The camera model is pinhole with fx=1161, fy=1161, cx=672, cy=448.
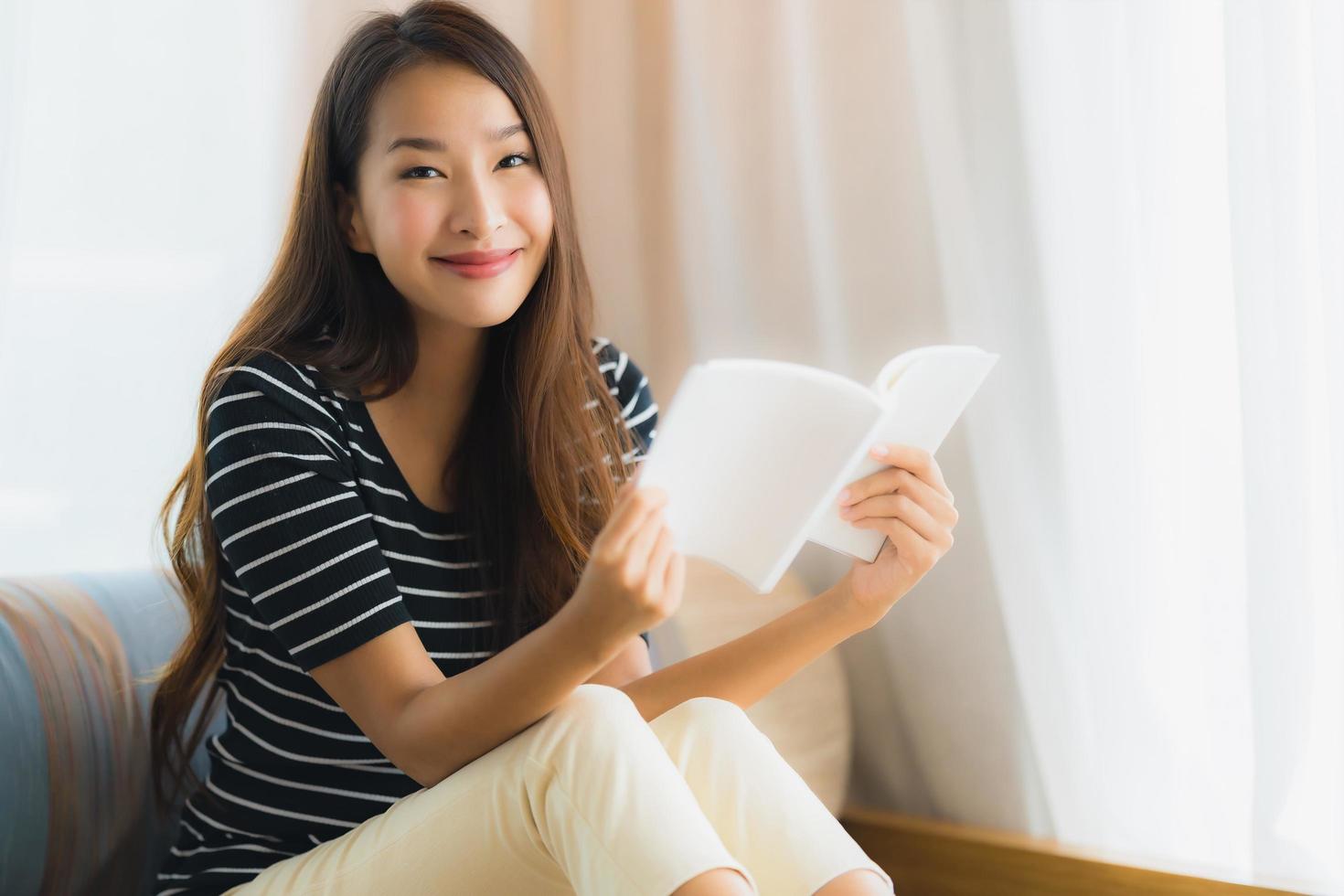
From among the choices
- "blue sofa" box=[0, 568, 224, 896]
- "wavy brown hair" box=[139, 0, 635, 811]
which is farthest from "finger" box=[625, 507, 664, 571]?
"blue sofa" box=[0, 568, 224, 896]

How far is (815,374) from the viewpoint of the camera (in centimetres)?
75

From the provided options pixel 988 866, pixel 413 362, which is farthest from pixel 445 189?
pixel 988 866

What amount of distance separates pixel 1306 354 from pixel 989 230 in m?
0.39

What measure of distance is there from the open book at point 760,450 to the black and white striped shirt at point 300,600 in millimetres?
294

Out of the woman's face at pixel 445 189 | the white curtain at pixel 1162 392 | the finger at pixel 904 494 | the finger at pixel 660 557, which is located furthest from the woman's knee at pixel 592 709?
→ the white curtain at pixel 1162 392

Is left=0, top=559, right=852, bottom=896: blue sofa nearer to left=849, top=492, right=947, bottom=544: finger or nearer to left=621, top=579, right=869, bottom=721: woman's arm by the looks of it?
left=621, top=579, right=869, bottom=721: woman's arm

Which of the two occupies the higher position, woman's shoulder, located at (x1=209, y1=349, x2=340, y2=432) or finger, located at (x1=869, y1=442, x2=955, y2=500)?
woman's shoulder, located at (x1=209, y1=349, x2=340, y2=432)

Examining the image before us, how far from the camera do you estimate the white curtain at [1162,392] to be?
1.14m

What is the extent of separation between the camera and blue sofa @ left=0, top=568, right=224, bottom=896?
3.35 ft

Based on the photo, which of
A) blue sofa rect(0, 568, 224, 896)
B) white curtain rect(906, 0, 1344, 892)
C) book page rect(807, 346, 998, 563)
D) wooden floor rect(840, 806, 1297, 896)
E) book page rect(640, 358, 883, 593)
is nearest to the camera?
book page rect(640, 358, 883, 593)

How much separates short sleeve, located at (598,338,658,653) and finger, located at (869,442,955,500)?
38cm

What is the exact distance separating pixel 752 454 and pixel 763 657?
325 millimetres

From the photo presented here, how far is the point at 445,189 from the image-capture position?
1.04 metres

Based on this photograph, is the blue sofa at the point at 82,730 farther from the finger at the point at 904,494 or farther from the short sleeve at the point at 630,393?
the finger at the point at 904,494
